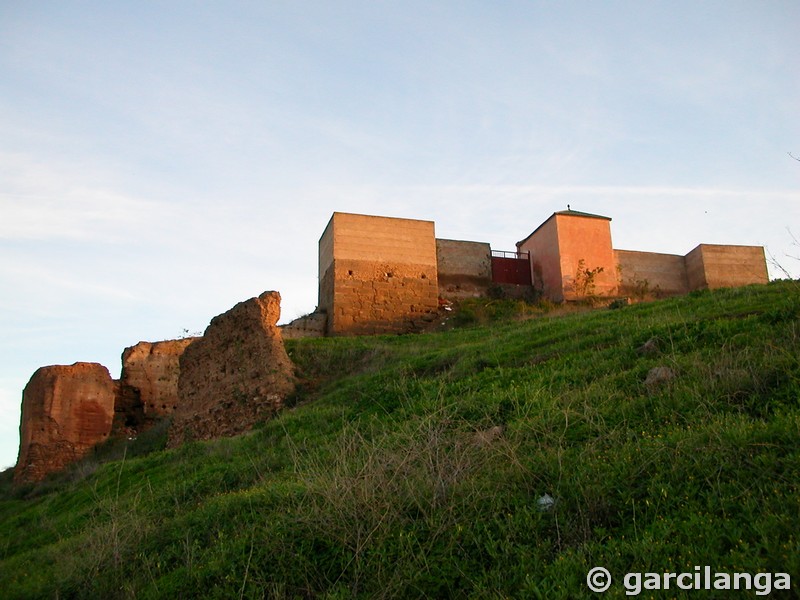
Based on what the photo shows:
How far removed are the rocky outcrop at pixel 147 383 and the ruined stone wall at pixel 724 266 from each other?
15.3 meters

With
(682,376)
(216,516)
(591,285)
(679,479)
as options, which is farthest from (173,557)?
(591,285)

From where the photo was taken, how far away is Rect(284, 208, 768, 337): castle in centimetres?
1973

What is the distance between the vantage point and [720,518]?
4.00 meters

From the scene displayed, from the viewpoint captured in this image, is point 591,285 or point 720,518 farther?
point 591,285

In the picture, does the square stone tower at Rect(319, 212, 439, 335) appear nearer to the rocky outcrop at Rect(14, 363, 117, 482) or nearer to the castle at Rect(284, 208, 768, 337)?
the castle at Rect(284, 208, 768, 337)

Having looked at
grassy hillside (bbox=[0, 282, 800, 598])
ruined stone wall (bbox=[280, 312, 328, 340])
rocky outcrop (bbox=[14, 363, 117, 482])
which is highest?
ruined stone wall (bbox=[280, 312, 328, 340])

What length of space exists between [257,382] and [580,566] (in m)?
9.77

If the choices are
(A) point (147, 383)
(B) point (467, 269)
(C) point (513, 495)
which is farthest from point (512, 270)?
(C) point (513, 495)

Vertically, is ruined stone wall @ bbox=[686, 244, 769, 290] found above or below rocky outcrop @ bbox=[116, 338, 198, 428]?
above

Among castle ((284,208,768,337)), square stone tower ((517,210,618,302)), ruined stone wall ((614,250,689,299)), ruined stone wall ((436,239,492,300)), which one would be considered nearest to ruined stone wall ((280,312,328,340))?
castle ((284,208,768,337))

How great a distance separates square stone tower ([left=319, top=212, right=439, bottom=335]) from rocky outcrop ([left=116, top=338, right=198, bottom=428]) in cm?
411

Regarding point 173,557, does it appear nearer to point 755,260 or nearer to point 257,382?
point 257,382


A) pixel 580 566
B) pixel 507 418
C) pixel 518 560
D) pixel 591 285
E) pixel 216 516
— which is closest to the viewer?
pixel 580 566

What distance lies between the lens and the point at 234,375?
1357 cm
